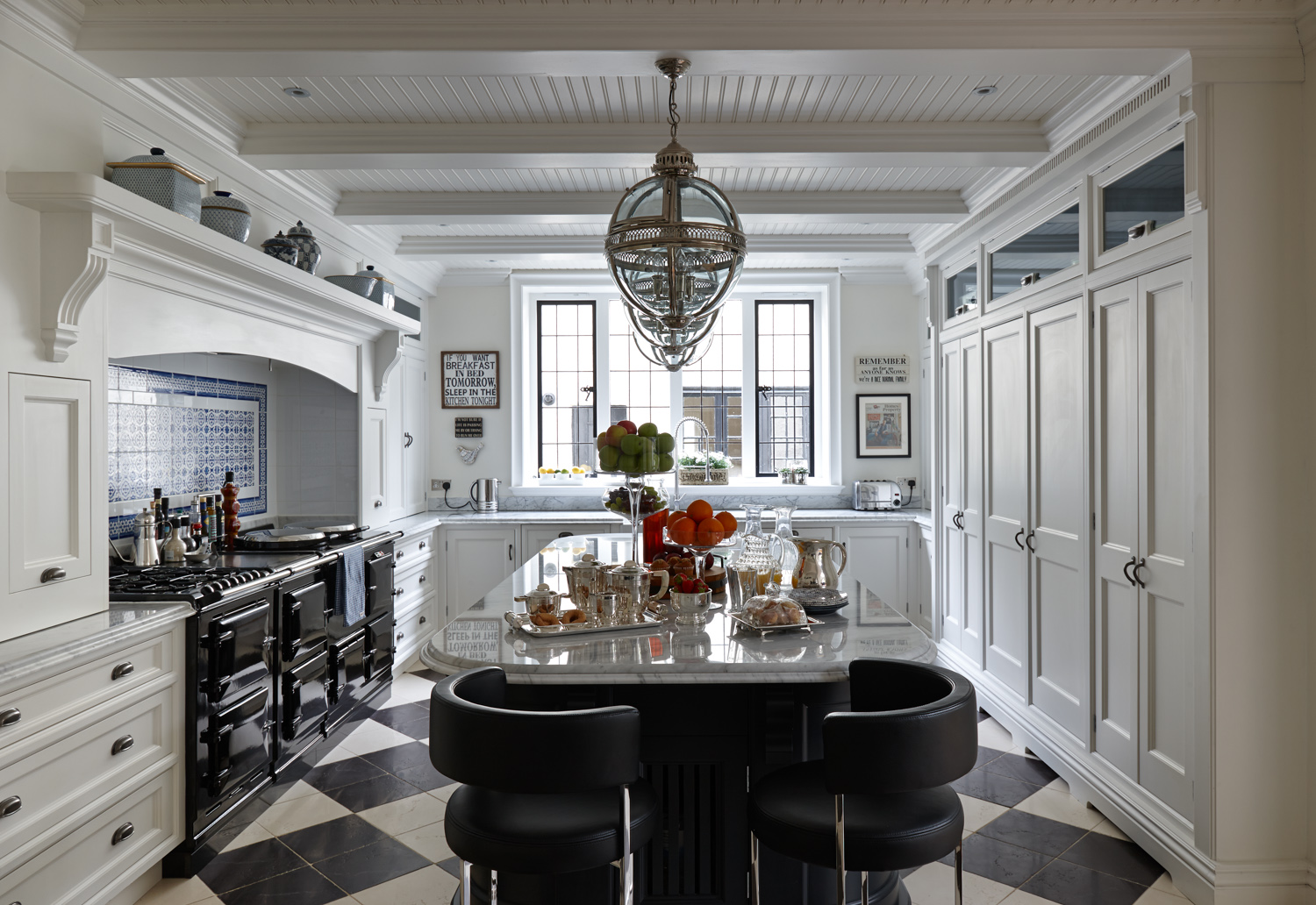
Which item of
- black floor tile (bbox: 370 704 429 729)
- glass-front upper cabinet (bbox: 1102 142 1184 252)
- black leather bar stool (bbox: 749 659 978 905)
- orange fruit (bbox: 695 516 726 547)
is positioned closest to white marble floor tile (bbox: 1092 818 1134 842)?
black leather bar stool (bbox: 749 659 978 905)

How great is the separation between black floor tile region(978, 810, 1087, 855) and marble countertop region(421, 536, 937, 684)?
1126 millimetres

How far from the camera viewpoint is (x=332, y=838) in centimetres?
291

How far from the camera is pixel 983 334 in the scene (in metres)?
4.19

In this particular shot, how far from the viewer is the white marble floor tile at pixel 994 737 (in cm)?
377

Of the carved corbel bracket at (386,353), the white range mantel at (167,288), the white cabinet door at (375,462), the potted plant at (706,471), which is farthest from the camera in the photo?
the potted plant at (706,471)

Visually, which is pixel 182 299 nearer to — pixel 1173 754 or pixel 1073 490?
pixel 1073 490

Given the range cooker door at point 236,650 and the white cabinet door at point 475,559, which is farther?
the white cabinet door at point 475,559

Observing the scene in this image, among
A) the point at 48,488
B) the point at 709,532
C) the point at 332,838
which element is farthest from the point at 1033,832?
the point at 48,488

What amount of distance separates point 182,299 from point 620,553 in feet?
6.66

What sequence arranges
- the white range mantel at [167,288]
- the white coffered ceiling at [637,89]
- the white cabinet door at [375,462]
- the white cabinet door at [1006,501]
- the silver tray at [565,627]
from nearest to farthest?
the silver tray at [565,627] < the white range mantel at [167,288] < the white coffered ceiling at [637,89] < the white cabinet door at [1006,501] < the white cabinet door at [375,462]

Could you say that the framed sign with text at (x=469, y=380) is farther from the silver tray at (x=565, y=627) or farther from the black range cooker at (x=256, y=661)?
the silver tray at (x=565, y=627)

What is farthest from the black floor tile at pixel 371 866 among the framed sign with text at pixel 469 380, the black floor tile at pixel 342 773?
the framed sign with text at pixel 469 380

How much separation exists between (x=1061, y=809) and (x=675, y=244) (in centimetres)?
265

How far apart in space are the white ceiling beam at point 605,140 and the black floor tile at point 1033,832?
2669mm
